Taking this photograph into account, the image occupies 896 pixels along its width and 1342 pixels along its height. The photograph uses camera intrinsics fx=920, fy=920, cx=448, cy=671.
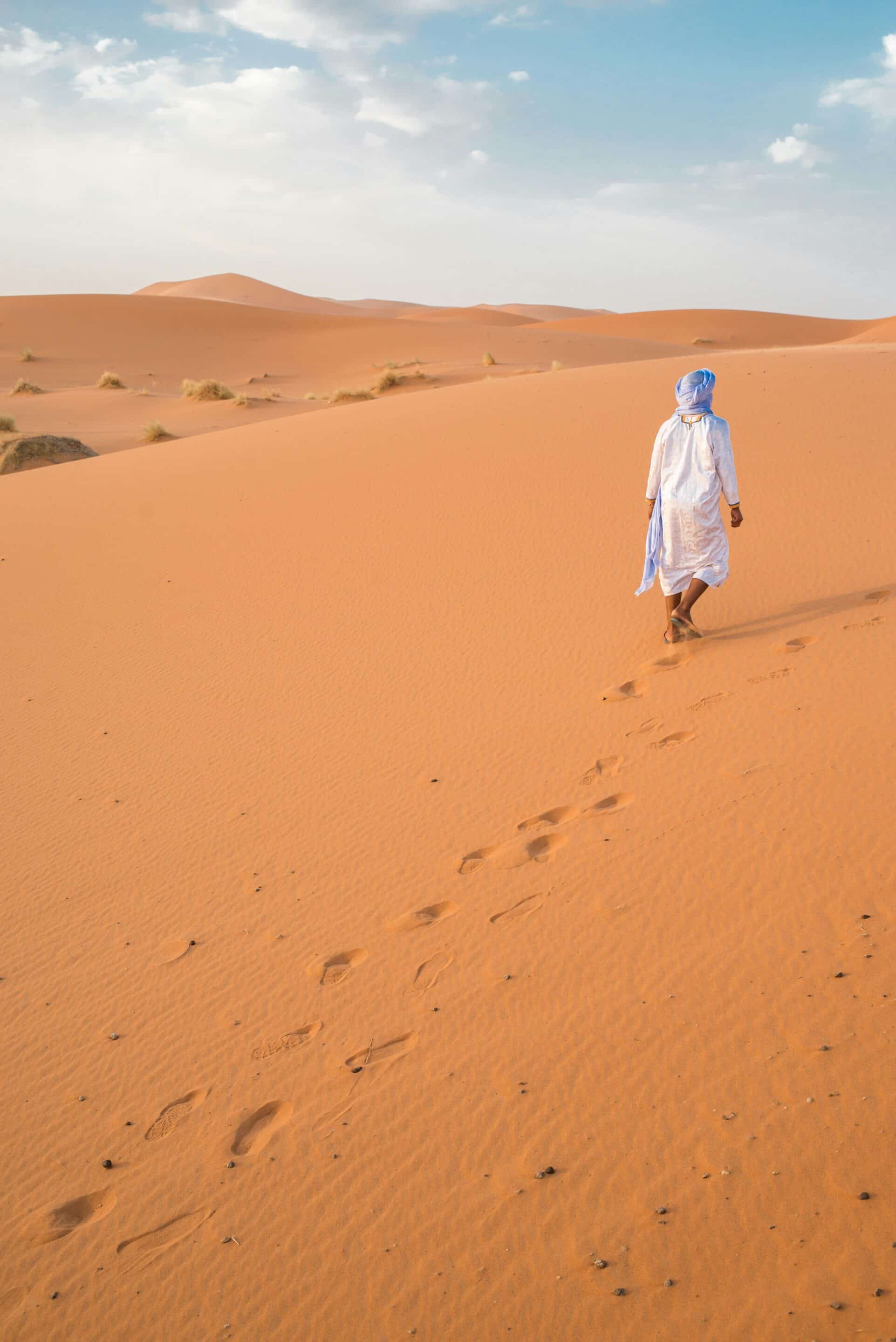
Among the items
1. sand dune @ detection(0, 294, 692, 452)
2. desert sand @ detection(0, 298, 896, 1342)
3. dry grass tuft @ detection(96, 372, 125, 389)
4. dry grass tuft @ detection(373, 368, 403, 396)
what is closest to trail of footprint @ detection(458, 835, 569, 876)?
desert sand @ detection(0, 298, 896, 1342)

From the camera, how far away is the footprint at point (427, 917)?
3.51 m

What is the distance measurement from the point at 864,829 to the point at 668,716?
1.41 metres

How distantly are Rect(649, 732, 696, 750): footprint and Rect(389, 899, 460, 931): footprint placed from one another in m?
1.40

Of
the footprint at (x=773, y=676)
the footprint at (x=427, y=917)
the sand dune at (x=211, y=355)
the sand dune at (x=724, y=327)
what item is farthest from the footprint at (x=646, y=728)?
the sand dune at (x=724, y=327)

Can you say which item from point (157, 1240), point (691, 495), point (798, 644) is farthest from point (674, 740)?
point (157, 1240)

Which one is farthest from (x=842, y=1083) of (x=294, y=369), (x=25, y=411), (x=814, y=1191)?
(x=294, y=369)

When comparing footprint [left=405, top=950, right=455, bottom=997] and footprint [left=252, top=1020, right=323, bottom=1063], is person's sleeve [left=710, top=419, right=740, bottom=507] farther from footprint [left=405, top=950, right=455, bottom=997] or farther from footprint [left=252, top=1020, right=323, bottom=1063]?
footprint [left=252, top=1020, right=323, bottom=1063]

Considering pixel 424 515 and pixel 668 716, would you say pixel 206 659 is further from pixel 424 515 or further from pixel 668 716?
pixel 668 716

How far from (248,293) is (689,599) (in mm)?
90658

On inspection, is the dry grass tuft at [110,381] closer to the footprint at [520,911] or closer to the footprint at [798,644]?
the footprint at [798,644]

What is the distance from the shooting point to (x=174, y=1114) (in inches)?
114

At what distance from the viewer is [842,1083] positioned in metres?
2.45

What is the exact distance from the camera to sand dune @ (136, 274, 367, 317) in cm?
8188

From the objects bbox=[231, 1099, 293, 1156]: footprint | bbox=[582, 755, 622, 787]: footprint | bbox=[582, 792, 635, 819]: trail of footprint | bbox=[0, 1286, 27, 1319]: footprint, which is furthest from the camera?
bbox=[582, 755, 622, 787]: footprint
